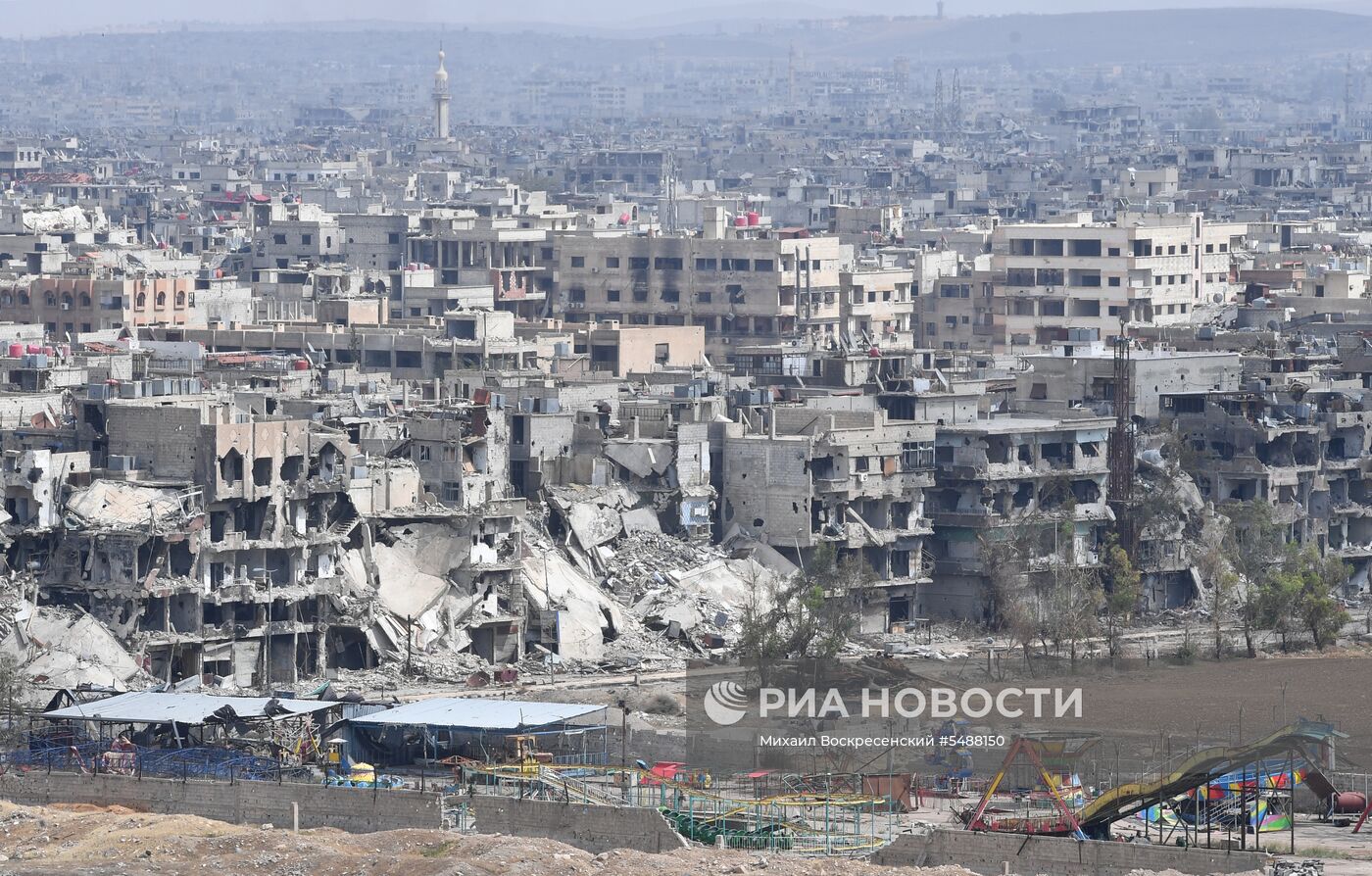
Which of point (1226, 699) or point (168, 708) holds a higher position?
point (168, 708)

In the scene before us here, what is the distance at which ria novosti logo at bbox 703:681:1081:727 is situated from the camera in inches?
1943

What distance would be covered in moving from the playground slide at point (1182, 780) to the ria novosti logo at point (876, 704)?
5970mm

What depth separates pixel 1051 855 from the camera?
40625 mm

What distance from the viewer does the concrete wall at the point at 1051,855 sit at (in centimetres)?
4019

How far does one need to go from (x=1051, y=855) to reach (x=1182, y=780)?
88.3 inches

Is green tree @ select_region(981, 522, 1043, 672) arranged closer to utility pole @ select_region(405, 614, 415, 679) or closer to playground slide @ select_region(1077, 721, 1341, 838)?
utility pole @ select_region(405, 614, 415, 679)

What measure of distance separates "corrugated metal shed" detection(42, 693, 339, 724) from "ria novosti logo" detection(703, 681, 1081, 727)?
591 cm

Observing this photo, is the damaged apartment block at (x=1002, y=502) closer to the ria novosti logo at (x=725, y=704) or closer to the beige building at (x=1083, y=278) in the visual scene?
the ria novosti logo at (x=725, y=704)

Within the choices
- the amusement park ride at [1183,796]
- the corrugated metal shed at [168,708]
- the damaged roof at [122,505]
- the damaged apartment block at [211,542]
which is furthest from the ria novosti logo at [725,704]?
the damaged roof at [122,505]

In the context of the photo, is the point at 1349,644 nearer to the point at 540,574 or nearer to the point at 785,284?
the point at 540,574

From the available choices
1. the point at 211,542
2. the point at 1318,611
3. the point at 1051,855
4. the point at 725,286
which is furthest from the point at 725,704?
the point at 725,286

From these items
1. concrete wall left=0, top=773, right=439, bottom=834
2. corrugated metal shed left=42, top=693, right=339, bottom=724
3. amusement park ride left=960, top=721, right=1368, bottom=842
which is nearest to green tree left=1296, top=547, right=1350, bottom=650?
amusement park ride left=960, top=721, right=1368, bottom=842

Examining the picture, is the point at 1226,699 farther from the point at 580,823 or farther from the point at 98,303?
the point at 98,303

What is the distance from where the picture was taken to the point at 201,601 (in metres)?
52.2
